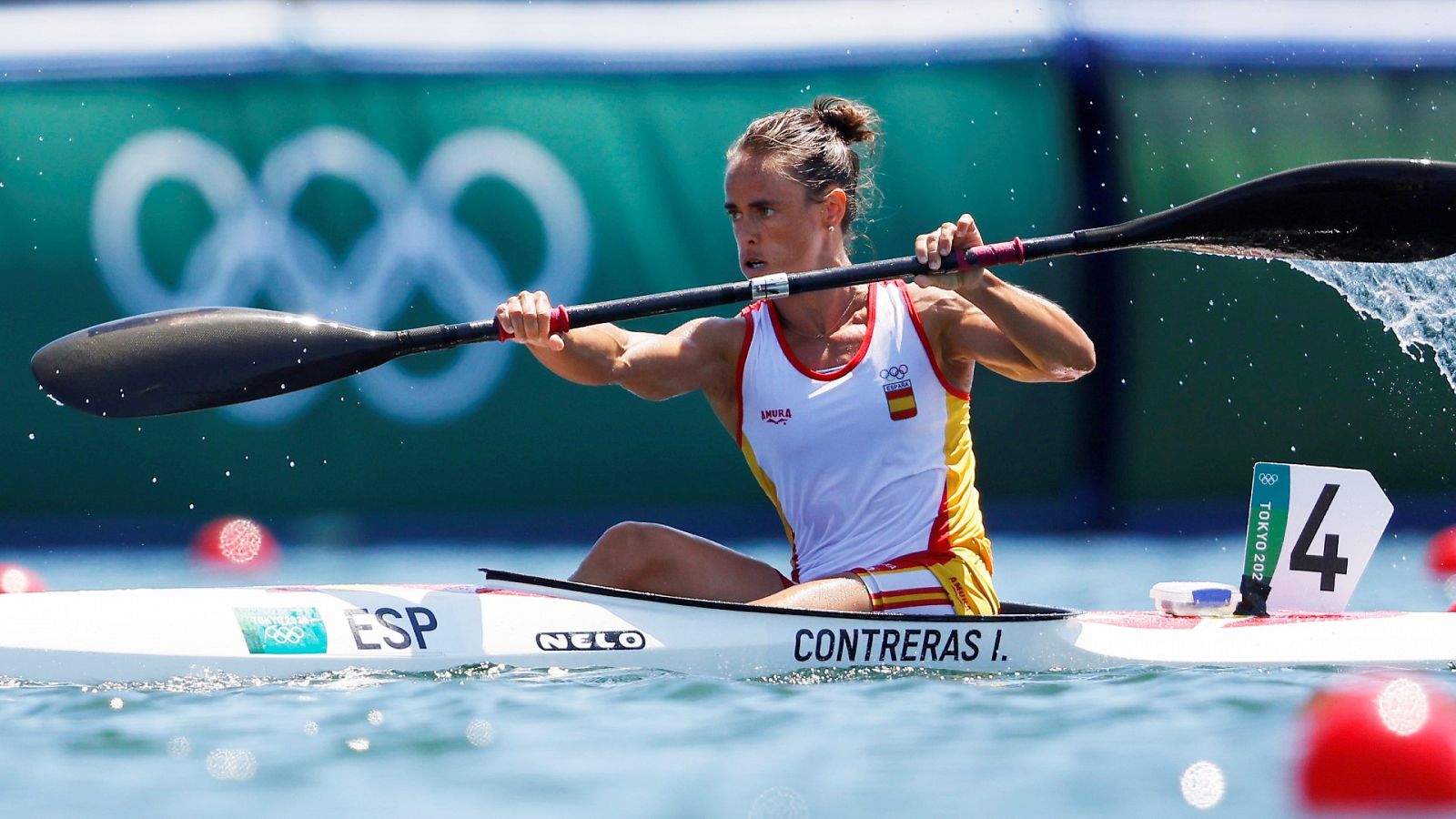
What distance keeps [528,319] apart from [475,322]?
38 centimetres

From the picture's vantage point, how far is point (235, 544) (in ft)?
27.1

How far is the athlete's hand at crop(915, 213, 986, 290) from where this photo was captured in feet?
13.8

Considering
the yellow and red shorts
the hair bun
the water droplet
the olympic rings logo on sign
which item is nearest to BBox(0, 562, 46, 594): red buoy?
the olympic rings logo on sign

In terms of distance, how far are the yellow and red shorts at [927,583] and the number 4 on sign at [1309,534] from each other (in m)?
0.88

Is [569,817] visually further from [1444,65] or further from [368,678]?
[1444,65]

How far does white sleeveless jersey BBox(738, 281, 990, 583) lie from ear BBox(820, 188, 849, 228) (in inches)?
11.4

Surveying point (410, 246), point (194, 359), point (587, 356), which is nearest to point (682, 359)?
point (587, 356)

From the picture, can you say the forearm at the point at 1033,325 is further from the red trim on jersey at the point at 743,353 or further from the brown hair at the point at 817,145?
the red trim on jersey at the point at 743,353

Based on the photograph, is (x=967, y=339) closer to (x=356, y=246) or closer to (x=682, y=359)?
(x=682, y=359)

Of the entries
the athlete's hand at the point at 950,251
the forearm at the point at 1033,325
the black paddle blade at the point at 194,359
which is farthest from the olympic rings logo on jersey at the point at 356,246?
the forearm at the point at 1033,325

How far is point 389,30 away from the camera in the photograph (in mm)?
8672

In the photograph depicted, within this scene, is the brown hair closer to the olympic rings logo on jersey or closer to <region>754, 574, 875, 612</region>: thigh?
<region>754, 574, 875, 612</region>: thigh

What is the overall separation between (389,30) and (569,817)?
6.33 metres

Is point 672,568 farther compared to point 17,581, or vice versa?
point 17,581
